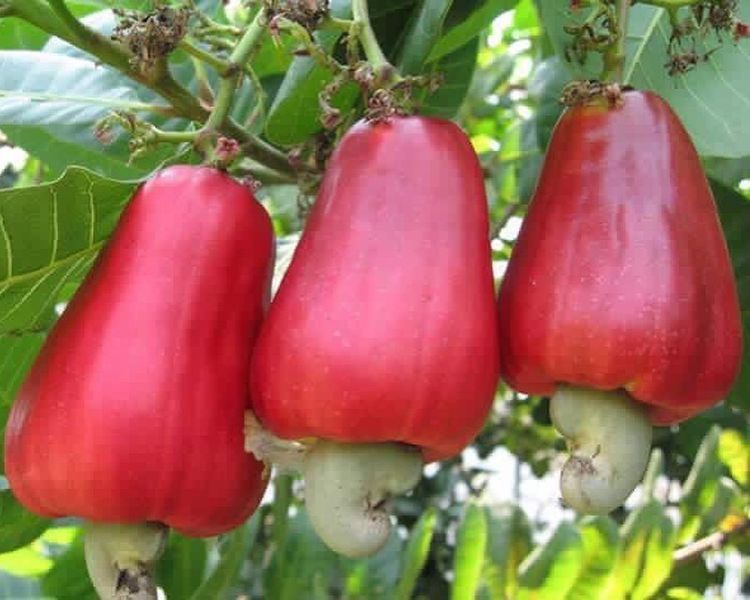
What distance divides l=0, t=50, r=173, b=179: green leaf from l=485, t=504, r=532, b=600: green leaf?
1.64 feet

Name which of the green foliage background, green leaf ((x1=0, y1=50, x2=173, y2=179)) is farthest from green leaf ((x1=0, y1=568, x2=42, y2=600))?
green leaf ((x1=0, y1=50, x2=173, y2=179))

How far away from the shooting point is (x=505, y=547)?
130 cm

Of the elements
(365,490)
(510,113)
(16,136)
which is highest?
(365,490)

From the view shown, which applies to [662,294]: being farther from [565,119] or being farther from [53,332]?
[53,332]

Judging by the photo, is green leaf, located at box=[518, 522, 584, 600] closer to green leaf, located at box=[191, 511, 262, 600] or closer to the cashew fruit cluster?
green leaf, located at box=[191, 511, 262, 600]

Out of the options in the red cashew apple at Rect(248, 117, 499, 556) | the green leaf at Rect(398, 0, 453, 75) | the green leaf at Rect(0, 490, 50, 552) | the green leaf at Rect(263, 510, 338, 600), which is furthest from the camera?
the green leaf at Rect(263, 510, 338, 600)

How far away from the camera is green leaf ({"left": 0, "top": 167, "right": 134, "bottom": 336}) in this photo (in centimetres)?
77

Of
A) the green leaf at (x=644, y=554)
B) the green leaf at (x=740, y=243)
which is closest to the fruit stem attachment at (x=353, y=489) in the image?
the green leaf at (x=740, y=243)

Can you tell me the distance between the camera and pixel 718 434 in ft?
4.80

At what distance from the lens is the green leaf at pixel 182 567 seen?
4.07 ft

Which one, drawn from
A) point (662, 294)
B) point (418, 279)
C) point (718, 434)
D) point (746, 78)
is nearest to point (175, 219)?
point (418, 279)

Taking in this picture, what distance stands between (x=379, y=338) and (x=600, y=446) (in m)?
0.14

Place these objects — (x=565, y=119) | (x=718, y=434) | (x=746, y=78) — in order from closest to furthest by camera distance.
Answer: (x=565, y=119) → (x=746, y=78) → (x=718, y=434)

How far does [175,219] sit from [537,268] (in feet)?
0.67
